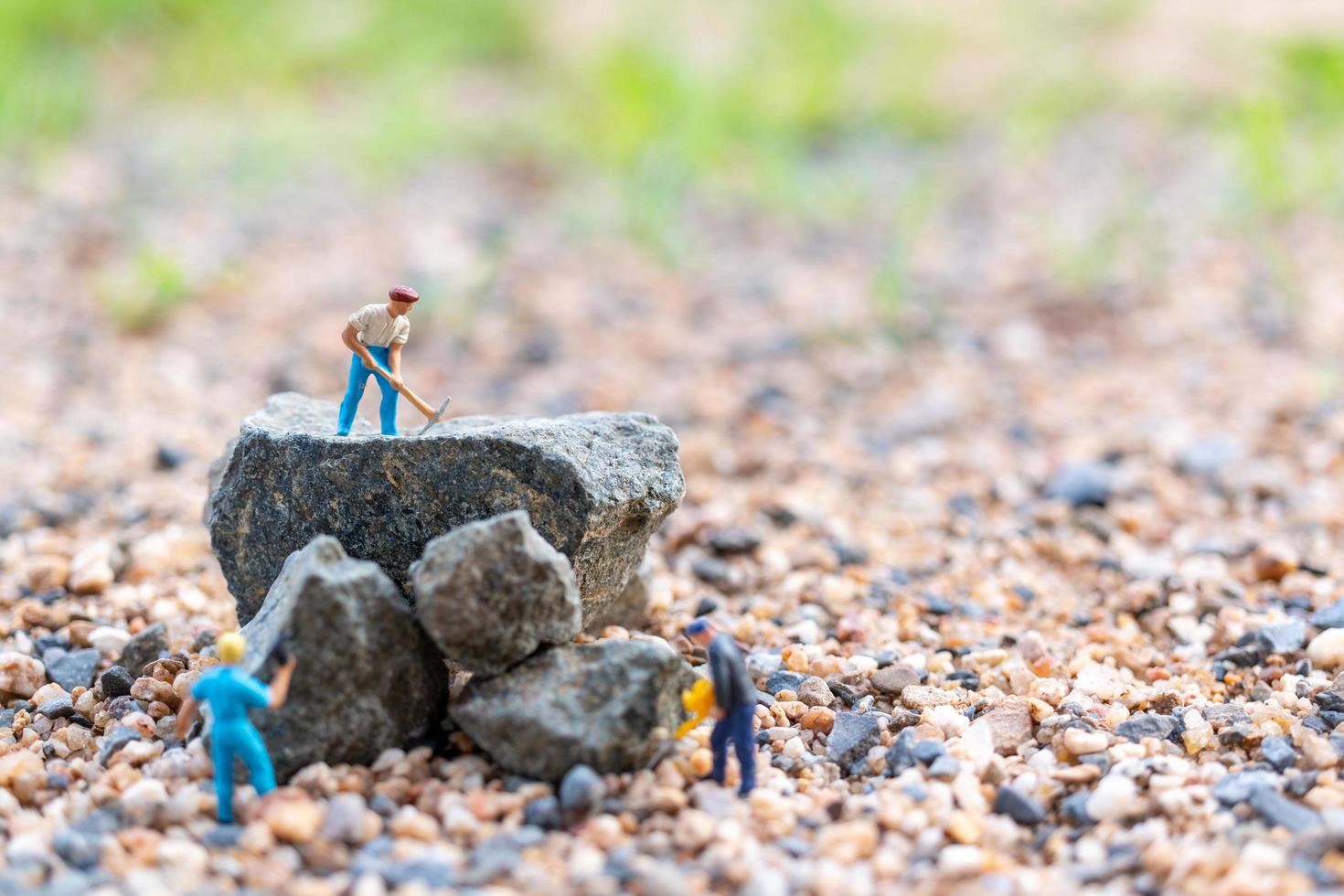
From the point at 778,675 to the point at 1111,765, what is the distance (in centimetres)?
93

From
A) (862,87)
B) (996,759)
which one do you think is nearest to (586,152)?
(862,87)

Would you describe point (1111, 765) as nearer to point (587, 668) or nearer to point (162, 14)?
point (587, 668)

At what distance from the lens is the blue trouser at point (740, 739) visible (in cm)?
284

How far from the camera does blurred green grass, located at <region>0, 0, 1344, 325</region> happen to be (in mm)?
8258

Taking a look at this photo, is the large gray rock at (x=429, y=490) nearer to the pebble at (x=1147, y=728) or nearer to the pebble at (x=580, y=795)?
the pebble at (x=580, y=795)

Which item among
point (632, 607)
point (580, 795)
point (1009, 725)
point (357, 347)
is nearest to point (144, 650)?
point (357, 347)

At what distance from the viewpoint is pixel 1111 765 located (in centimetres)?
298

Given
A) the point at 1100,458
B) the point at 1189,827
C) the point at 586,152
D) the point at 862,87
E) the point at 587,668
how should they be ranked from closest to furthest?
1. the point at 1189,827
2. the point at 587,668
3. the point at 1100,458
4. the point at 586,152
5. the point at 862,87

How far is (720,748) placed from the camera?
2.89m

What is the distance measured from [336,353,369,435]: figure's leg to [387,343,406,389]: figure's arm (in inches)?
2.9

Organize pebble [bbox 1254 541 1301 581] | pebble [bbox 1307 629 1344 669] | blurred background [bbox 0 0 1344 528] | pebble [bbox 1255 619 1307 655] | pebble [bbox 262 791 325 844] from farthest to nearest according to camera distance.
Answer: blurred background [bbox 0 0 1344 528] → pebble [bbox 1254 541 1301 581] → pebble [bbox 1255 619 1307 655] → pebble [bbox 1307 629 1344 669] → pebble [bbox 262 791 325 844]

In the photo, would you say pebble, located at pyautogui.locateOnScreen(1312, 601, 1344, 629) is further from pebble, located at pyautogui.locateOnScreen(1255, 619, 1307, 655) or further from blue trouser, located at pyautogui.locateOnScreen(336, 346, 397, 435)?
blue trouser, located at pyautogui.locateOnScreen(336, 346, 397, 435)

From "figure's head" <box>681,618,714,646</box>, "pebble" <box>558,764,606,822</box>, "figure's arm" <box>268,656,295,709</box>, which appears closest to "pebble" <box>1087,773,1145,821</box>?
"figure's head" <box>681,618,714,646</box>

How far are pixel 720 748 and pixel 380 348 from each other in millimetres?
1404
